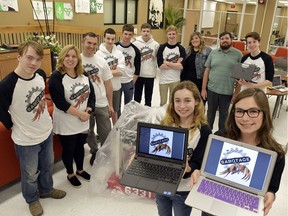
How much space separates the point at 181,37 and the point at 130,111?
752 cm

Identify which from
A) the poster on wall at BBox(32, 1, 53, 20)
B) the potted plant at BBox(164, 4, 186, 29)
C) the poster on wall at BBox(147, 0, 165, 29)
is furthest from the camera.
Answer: the potted plant at BBox(164, 4, 186, 29)

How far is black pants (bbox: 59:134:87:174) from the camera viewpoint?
87.6 inches

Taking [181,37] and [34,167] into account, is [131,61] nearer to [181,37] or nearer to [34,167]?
[34,167]

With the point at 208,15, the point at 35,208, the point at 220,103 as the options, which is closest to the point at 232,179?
the point at 35,208

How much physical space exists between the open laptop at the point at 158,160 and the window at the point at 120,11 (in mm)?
6436

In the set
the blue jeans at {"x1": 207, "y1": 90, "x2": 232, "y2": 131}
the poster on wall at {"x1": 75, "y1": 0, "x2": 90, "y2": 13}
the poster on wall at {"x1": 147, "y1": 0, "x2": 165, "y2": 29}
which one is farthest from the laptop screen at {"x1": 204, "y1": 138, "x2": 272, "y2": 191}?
the poster on wall at {"x1": 147, "y1": 0, "x2": 165, "y2": 29}

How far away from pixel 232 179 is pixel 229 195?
79 millimetres

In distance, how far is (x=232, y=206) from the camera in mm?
1186

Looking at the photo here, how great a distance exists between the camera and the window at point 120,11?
23.9ft

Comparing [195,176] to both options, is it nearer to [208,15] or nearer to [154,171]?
[154,171]

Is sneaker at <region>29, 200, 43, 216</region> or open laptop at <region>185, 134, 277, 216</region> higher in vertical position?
open laptop at <region>185, 134, 277, 216</region>

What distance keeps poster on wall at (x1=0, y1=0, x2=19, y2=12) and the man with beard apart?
4196mm

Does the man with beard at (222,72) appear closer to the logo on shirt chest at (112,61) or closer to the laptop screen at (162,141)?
the logo on shirt chest at (112,61)

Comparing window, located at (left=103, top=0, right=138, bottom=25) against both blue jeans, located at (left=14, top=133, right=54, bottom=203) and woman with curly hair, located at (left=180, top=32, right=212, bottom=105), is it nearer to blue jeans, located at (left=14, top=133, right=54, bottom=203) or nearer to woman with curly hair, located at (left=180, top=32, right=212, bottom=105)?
woman with curly hair, located at (left=180, top=32, right=212, bottom=105)
